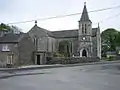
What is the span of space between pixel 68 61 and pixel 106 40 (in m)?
57.4

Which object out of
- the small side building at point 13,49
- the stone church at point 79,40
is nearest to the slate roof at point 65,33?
the stone church at point 79,40

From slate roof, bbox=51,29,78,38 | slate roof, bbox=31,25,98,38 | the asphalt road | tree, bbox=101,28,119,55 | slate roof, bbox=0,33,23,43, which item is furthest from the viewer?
tree, bbox=101,28,119,55

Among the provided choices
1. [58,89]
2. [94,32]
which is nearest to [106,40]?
[94,32]

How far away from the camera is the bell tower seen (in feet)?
259

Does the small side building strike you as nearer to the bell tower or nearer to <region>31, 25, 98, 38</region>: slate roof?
Answer: <region>31, 25, 98, 38</region>: slate roof

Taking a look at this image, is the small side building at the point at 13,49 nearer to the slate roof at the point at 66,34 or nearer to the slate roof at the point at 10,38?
the slate roof at the point at 10,38

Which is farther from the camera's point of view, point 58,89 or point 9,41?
point 9,41

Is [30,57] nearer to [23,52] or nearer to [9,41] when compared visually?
[23,52]

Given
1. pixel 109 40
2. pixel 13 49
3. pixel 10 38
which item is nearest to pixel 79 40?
pixel 10 38

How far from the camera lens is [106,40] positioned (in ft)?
378

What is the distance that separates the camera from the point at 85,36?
264 ft

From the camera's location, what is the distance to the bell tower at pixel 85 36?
78975 millimetres

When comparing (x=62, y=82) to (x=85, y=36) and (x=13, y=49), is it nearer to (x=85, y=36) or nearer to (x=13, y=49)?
(x=13, y=49)

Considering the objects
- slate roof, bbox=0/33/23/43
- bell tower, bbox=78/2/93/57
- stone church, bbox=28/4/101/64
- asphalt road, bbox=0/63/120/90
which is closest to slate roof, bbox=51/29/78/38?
stone church, bbox=28/4/101/64
